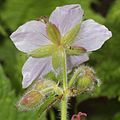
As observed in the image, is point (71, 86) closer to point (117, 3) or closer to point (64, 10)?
point (64, 10)

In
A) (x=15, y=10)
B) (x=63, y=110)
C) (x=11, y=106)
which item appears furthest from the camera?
(x=15, y=10)

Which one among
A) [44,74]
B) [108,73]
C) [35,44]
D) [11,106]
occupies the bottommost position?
[108,73]

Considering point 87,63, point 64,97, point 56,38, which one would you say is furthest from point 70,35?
point 87,63

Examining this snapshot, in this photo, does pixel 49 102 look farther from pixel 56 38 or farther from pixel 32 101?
pixel 56 38

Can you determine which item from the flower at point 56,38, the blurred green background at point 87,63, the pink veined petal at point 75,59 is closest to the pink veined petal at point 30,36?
the flower at point 56,38

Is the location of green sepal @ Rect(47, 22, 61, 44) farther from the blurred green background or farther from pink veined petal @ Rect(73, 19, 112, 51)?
the blurred green background

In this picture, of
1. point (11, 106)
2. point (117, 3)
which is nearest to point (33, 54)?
point (11, 106)

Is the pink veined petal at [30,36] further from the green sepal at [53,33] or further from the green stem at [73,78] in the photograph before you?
the green stem at [73,78]

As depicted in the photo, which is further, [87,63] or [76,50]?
[87,63]
